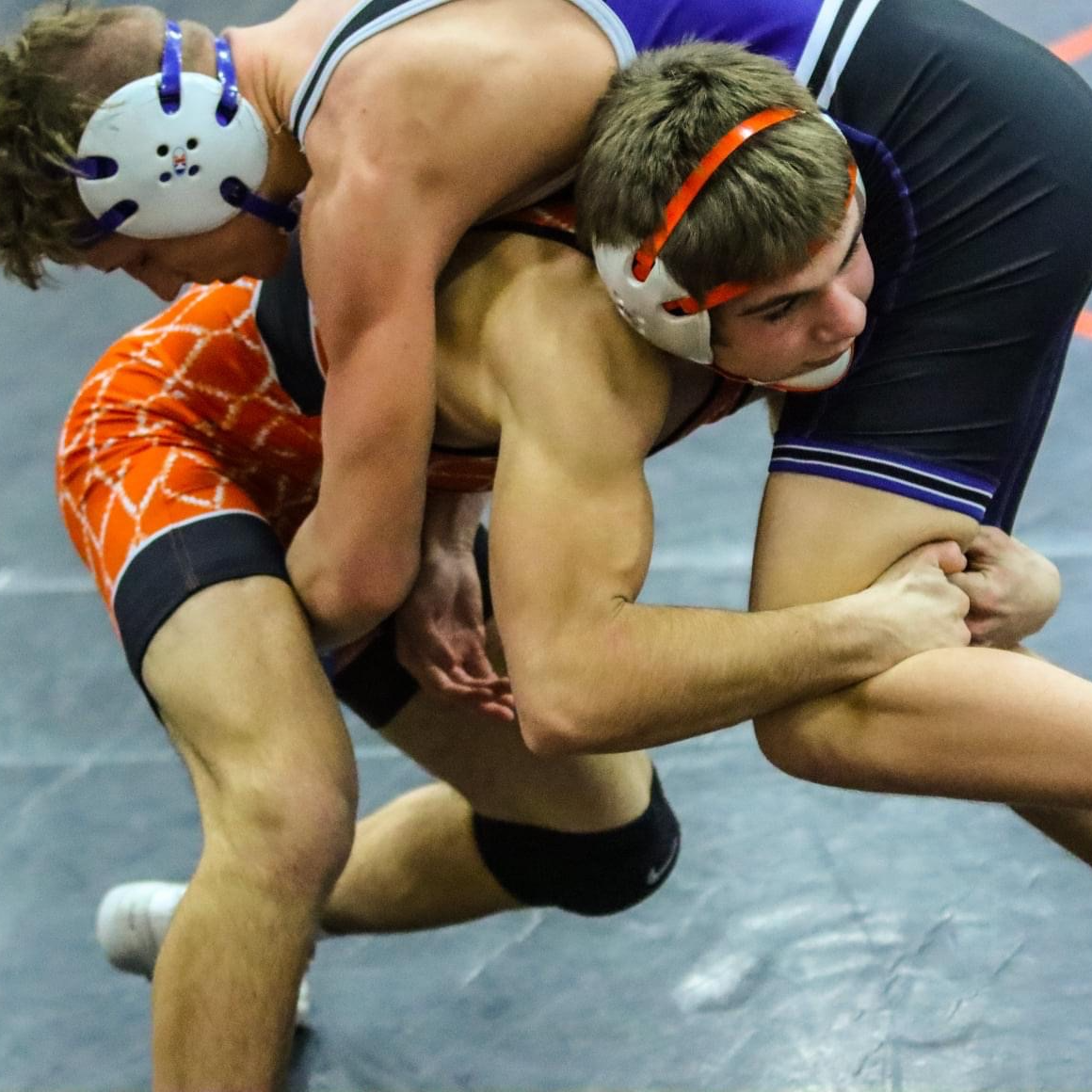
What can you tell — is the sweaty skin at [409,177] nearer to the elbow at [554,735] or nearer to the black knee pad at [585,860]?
the elbow at [554,735]

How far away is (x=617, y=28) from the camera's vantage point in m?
1.94

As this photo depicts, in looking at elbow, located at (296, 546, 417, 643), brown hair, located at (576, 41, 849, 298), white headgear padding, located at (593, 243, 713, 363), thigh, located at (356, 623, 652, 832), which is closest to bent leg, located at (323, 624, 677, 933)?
thigh, located at (356, 623, 652, 832)

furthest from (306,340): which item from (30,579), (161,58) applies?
(30,579)

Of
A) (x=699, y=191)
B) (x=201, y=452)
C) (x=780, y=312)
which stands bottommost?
(x=201, y=452)

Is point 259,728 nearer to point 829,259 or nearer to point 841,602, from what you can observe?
point 841,602

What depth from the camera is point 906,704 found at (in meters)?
1.92

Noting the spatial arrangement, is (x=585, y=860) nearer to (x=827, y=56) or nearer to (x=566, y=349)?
(x=566, y=349)

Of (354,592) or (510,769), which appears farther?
(510,769)

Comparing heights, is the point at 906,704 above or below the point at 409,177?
below

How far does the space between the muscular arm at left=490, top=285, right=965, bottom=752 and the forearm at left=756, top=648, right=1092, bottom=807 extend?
0.13ft

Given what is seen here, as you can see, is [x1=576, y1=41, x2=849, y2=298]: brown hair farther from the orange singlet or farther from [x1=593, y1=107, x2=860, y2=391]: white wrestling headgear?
the orange singlet

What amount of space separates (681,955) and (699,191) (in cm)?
141

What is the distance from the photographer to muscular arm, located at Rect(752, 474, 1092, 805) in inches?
74.2

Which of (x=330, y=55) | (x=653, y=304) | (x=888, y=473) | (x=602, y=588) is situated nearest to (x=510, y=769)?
(x=602, y=588)
